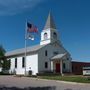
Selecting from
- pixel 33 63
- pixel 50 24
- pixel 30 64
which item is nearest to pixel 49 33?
pixel 50 24

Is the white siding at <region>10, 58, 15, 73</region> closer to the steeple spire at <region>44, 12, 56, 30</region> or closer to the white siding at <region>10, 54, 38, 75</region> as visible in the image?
the white siding at <region>10, 54, 38, 75</region>

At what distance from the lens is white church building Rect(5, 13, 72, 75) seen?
4931 cm

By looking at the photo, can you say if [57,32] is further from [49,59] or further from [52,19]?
[49,59]

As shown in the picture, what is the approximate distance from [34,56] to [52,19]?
1097 cm

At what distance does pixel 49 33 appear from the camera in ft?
174

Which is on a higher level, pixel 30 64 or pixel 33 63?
pixel 33 63

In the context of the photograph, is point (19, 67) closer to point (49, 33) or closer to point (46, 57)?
point (46, 57)

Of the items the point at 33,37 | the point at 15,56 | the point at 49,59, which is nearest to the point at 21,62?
the point at 15,56

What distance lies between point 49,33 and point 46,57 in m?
5.57

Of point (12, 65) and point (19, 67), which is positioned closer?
point (19, 67)

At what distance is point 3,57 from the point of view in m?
54.6

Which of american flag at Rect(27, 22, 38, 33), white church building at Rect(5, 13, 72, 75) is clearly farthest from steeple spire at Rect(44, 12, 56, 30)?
american flag at Rect(27, 22, 38, 33)

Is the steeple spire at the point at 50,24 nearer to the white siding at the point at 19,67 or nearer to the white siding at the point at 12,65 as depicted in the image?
the white siding at the point at 19,67

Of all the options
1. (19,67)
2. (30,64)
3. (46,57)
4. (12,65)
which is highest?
(46,57)
